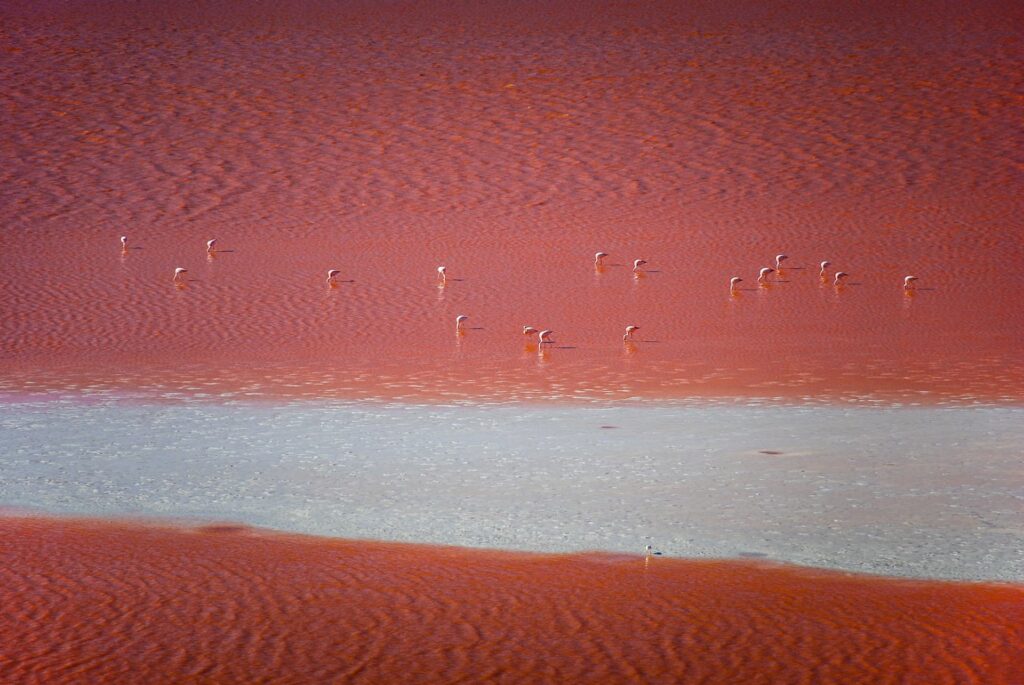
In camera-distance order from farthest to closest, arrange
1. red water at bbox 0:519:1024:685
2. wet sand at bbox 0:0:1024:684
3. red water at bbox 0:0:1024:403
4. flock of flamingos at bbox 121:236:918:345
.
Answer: flock of flamingos at bbox 121:236:918:345 < red water at bbox 0:0:1024:403 < wet sand at bbox 0:0:1024:684 < red water at bbox 0:519:1024:685

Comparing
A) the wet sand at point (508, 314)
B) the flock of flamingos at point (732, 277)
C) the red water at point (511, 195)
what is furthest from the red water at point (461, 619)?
the flock of flamingos at point (732, 277)

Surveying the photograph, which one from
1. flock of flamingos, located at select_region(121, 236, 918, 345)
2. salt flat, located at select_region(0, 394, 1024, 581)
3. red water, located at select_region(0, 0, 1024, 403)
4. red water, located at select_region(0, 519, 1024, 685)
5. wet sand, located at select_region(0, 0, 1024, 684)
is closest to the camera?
red water, located at select_region(0, 519, 1024, 685)

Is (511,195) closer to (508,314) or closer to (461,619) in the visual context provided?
(508,314)

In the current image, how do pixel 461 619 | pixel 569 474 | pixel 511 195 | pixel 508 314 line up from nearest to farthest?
1. pixel 461 619
2. pixel 569 474
3. pixel 508 314
4. pixel 511 195

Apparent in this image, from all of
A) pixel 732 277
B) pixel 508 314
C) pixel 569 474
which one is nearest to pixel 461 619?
pixel 569 474

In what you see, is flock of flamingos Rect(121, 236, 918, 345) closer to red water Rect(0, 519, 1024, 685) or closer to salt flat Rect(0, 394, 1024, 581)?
salt flat Rect(0, 394, 1024, 581)

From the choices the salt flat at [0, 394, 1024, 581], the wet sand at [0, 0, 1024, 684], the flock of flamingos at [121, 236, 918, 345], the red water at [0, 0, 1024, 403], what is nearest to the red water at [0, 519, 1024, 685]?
the wet sand at [0, 0, 1024, 684]
